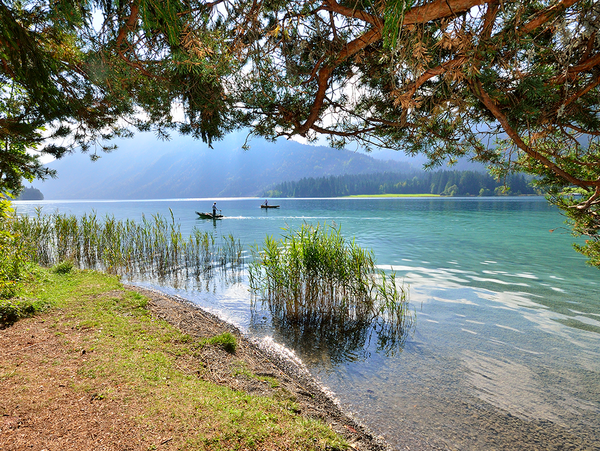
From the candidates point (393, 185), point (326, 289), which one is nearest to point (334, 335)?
point (326, 289)

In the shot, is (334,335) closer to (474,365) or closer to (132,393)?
(474,365)

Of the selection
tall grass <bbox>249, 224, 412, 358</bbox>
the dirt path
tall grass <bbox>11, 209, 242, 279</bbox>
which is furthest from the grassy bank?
tall grass <bbox>11, 209, 242, 279</bbox>

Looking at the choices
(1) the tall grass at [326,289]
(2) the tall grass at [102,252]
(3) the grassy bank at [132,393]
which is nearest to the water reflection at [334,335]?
(1) the tall grass at [326,289]

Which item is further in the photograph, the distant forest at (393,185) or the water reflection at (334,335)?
the distant forest at (393,185)

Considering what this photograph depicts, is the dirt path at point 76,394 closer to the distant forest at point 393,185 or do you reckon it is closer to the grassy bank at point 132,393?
the grassy bank at point 132,393

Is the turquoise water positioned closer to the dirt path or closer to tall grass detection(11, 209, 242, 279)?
the dirt path

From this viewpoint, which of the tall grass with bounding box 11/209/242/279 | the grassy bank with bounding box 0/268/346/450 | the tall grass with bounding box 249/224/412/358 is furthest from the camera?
the tall grass with bounding box 11/209/242/279

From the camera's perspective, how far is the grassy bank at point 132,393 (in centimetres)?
238

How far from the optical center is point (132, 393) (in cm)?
286

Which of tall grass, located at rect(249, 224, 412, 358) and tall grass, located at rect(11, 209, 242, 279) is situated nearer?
tall grass, located at rect(249, 224, 412, 358)

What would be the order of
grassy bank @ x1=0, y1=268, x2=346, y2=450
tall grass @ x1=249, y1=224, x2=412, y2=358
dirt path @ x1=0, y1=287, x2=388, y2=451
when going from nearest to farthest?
dirt path @ x1=0, y1=287, x2=388, y2=451, grassy bank @ x1=0, y1=268, x2=346, y2=450, tall grass @ x1=249, y1=224, x2=412, y2=358

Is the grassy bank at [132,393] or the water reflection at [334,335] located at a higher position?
the grassy bank at [132,393]

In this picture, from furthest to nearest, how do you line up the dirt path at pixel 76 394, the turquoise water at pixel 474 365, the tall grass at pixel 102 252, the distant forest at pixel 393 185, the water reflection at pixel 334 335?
the distant forest at pixel 393 185, the tall grass at pixel 102 252, the water reflection at pixel 334 335, the turquoise water at pixel 474 365, the dirt path at pixel 76 394

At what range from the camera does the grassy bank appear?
7.80 ft
